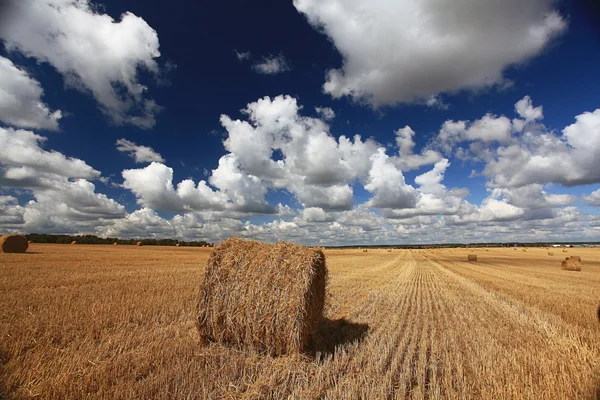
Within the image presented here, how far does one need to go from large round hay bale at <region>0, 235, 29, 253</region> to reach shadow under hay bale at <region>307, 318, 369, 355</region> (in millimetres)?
31465

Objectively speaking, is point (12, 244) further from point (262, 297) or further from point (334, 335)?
point (334, 335)

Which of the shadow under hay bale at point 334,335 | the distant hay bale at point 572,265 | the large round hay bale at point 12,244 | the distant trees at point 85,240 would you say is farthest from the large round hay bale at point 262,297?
the distant trees at point 85,240

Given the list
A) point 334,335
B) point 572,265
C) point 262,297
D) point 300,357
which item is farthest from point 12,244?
point 572,265

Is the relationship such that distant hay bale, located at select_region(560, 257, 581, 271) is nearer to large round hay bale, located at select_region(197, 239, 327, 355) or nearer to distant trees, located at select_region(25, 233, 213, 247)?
large round hay bale, located at select_region(197, 239, 327, 355)

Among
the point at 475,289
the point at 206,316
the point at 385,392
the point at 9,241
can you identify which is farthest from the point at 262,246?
the point at 9,241

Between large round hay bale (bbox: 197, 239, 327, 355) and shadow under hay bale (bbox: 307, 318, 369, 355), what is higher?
large round hay bale (bbox: 197, 239, 327, 355)

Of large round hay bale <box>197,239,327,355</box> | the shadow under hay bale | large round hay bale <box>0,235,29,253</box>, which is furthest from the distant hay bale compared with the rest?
large round hay bale <box>0,235,29,253</box>

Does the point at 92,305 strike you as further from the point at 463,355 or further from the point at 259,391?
the point at 463,355

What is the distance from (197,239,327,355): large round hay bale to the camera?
5715 millimetres

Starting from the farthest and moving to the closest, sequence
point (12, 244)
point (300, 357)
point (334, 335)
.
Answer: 1. point (12, 244)
2. point (334, 335)
3. point (300, 357)

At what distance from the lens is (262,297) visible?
5.99 m

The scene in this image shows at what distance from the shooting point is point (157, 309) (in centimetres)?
828

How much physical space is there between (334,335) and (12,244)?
1279 inches

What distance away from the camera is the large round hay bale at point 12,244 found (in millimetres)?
26672
